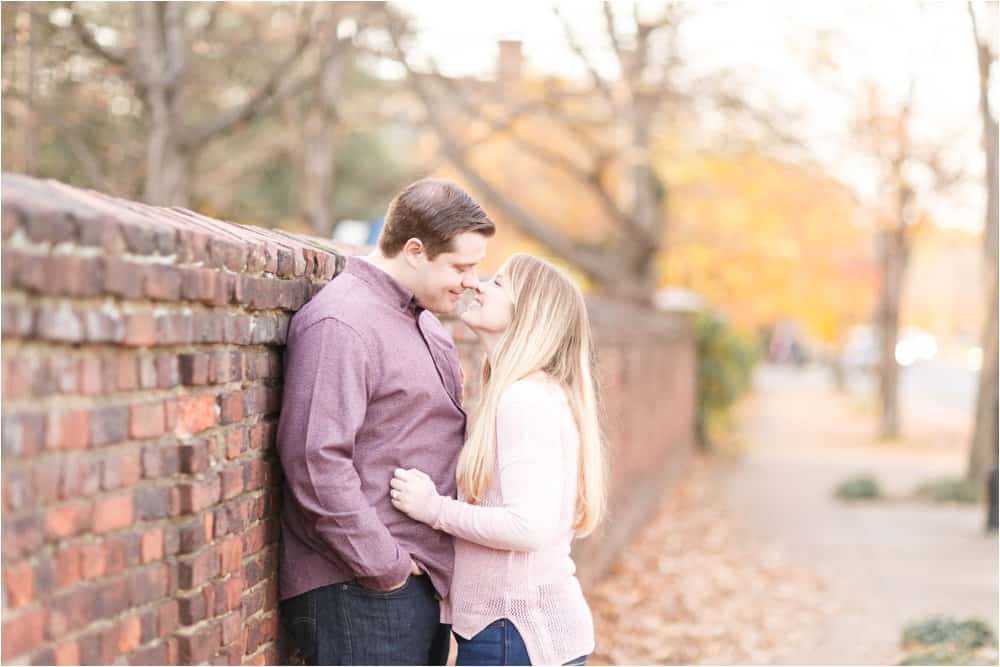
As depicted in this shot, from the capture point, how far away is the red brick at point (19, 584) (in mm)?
2635

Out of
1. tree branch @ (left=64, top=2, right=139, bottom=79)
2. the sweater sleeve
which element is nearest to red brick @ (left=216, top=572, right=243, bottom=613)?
the sweater sleeve

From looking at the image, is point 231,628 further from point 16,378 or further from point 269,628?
point 16,378

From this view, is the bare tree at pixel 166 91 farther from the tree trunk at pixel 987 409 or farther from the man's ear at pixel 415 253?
the tree trunk at pixel 987 409

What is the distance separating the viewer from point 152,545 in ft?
10.6

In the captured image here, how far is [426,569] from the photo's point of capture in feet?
12.9

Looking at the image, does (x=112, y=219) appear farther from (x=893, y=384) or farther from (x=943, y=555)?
(x=893, y=384)

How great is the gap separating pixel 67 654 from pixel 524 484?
1356 mm

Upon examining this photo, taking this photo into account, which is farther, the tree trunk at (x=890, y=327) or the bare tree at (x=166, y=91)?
the tree trunk at (x=890, y=327)

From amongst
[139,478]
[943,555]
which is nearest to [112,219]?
[139,478]

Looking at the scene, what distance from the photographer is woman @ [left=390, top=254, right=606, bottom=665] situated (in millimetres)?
3783

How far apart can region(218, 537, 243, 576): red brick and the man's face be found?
0.89m

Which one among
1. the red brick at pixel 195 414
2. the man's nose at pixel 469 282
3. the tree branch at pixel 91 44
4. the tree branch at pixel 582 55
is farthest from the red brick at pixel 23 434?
the tree branch at pixel 582 55

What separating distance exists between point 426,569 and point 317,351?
2.38 feet

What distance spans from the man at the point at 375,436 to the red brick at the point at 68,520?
784mm
